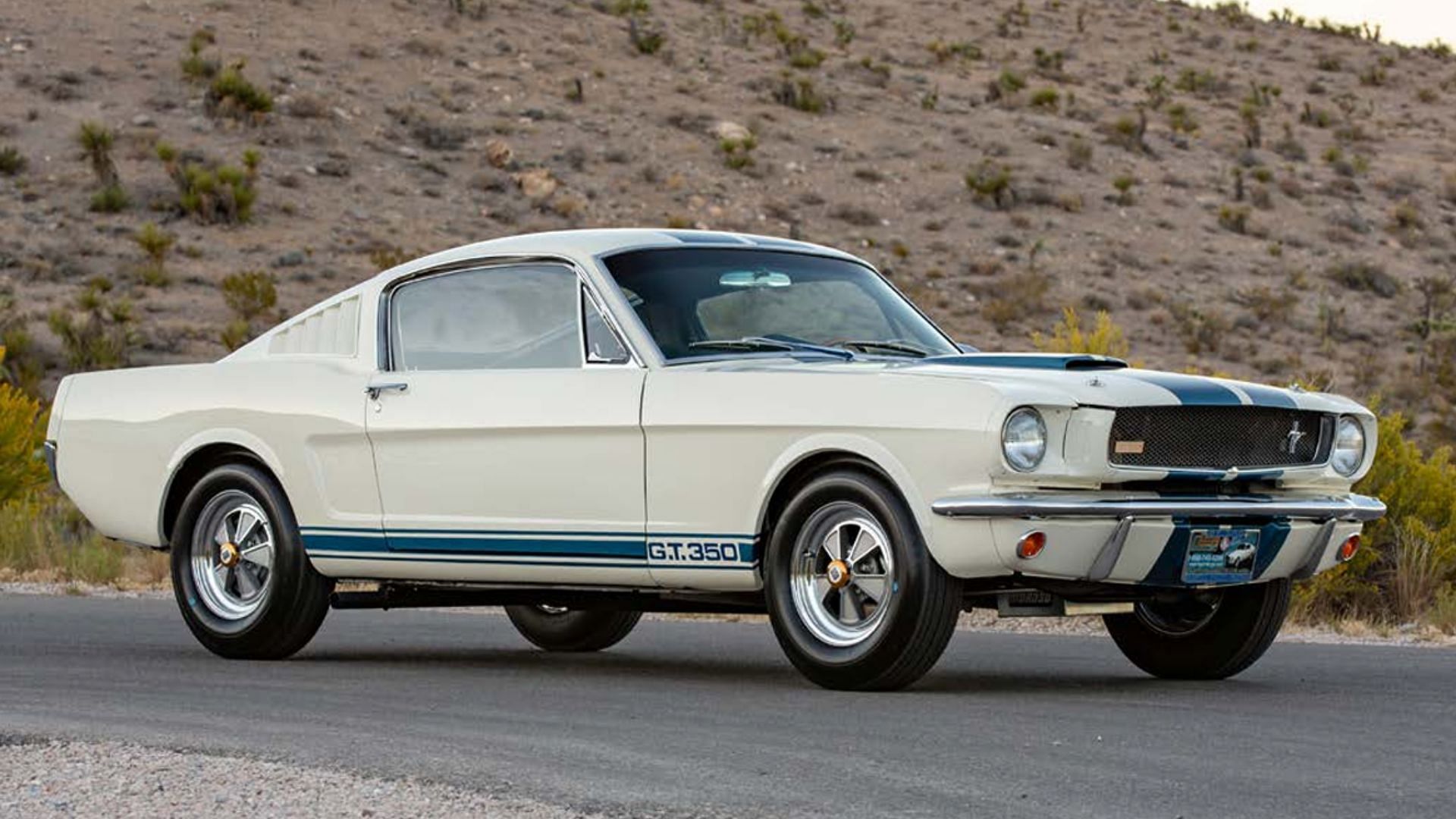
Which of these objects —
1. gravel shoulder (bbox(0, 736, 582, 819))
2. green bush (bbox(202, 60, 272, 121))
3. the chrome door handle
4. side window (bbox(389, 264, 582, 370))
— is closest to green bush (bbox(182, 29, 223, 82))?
green bush (bbox(202, 60, 272, 121))

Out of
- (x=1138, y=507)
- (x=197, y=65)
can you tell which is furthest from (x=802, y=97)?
(x=1138, y=507)

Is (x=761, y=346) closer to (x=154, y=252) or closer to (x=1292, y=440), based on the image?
(x=1292, y=440)

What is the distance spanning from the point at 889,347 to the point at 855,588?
1527 mm

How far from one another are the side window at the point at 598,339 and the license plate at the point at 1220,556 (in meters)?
2.31

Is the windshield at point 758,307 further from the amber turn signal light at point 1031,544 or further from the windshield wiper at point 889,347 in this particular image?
the amber turn signal light at point 1031,544

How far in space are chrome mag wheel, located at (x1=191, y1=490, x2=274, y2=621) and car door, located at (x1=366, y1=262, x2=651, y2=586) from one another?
0.86m

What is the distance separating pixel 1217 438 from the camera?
8594 millimetres

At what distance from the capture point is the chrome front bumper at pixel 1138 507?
7.96m

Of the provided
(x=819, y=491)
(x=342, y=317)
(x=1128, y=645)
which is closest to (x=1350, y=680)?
(x=1128, y=645)

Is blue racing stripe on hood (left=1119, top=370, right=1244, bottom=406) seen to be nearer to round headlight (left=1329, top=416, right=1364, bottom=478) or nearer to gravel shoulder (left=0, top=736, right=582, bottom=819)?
round headlight (left=1329, top=416, right=1364, bottom=478)

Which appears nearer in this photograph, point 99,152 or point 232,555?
point 232,555

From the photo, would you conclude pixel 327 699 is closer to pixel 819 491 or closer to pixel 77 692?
pixel 77 692

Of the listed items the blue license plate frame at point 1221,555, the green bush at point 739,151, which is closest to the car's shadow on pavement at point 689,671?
the blue license plate frame at point 1221,555

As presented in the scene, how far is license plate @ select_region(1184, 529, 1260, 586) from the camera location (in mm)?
8375
